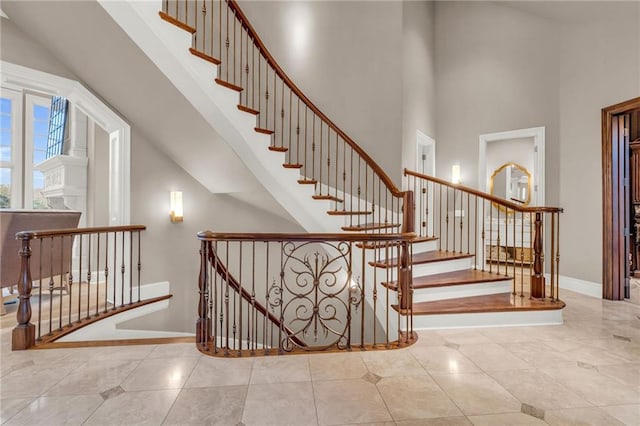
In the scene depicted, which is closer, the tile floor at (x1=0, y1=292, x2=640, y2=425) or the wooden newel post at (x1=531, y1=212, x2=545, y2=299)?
the tile floor at (x1=0, y1=292, x2=640, y2=425)

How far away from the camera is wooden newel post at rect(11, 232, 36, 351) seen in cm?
238

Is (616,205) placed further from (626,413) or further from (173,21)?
(173,21)

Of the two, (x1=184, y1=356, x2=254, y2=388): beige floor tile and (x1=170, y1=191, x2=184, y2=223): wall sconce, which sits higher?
(x1=170, y1=191, x2=184, y2=223): wall sconce

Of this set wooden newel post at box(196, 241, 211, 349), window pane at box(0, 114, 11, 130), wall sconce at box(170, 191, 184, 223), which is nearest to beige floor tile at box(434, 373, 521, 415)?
wooden newel post at box(196, 241, 211, 349)

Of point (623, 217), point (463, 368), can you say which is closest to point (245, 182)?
point (463, 368)

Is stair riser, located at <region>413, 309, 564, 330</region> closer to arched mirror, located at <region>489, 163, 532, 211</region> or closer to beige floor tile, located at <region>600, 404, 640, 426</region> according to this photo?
beige floor tile, located at <region>600, 404, 640, 426</region>

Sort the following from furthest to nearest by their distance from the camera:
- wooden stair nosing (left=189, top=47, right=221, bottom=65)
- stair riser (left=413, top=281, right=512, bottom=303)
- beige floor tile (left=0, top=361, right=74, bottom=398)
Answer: stair riser (left=413, top=281, right=512, bottom=303) < wooden stair nosing (left=189, top=47, right=221, bottom=65) < beige floor tile (left=0, top=361, right=74, bottom=398)

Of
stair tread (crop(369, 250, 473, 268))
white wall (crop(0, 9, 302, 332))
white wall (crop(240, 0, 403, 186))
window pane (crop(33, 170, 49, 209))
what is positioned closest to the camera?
stair tread (crop(369, 250, 473, 268))

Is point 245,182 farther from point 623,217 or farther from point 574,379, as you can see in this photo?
point 623,217

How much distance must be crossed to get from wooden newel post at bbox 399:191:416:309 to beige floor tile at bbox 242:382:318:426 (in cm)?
121

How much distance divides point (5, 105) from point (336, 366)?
5.64m

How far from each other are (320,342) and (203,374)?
3.04 metres

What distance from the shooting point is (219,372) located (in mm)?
2061

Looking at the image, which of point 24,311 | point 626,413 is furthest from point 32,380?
point 626,413
